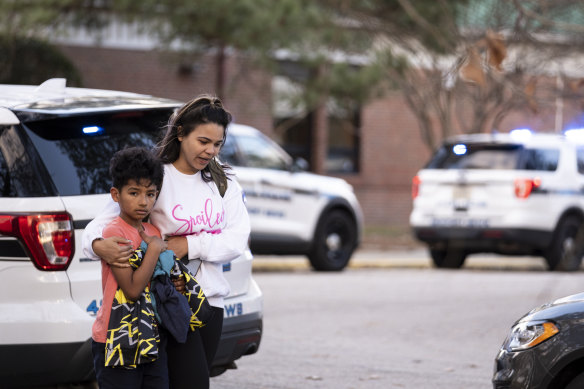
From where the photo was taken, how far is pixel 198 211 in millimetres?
4652

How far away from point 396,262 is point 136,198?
544 inches

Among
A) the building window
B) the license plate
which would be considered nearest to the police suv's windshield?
the license plate

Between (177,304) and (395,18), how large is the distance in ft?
56.1

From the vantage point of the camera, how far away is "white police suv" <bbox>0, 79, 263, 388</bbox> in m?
5.51

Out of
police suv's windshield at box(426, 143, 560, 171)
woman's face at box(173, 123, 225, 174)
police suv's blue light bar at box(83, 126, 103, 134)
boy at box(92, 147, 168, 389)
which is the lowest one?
boy at box(92, 147, 168, 389)

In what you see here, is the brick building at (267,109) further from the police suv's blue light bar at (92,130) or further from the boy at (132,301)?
the boy at (132,301)

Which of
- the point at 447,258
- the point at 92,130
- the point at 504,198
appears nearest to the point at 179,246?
the point at 92,130

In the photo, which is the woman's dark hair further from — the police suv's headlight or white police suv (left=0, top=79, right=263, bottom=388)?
the police suv's headlight

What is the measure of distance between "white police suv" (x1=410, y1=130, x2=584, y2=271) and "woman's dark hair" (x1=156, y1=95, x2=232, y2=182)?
11110mm

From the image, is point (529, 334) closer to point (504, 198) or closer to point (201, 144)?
point (201, 144)

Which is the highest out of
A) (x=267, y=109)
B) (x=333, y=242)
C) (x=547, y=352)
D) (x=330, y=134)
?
(x=267, y=109)

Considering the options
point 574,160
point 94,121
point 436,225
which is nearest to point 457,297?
point 436,225

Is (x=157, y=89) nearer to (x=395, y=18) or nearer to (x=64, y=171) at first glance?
(x=395, y=18)

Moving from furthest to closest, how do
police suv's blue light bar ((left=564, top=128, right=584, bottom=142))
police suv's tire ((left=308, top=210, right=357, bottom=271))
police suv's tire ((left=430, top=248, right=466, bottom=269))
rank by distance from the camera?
1. police suv's tire ((left=430, top=248, right=466, bottom=269))
2. police suv's tire ((left=308, top=210, right=357, bottom=271))
3. police suv's blue light bar ((left=564, top=128, right=584, bottom=142))
